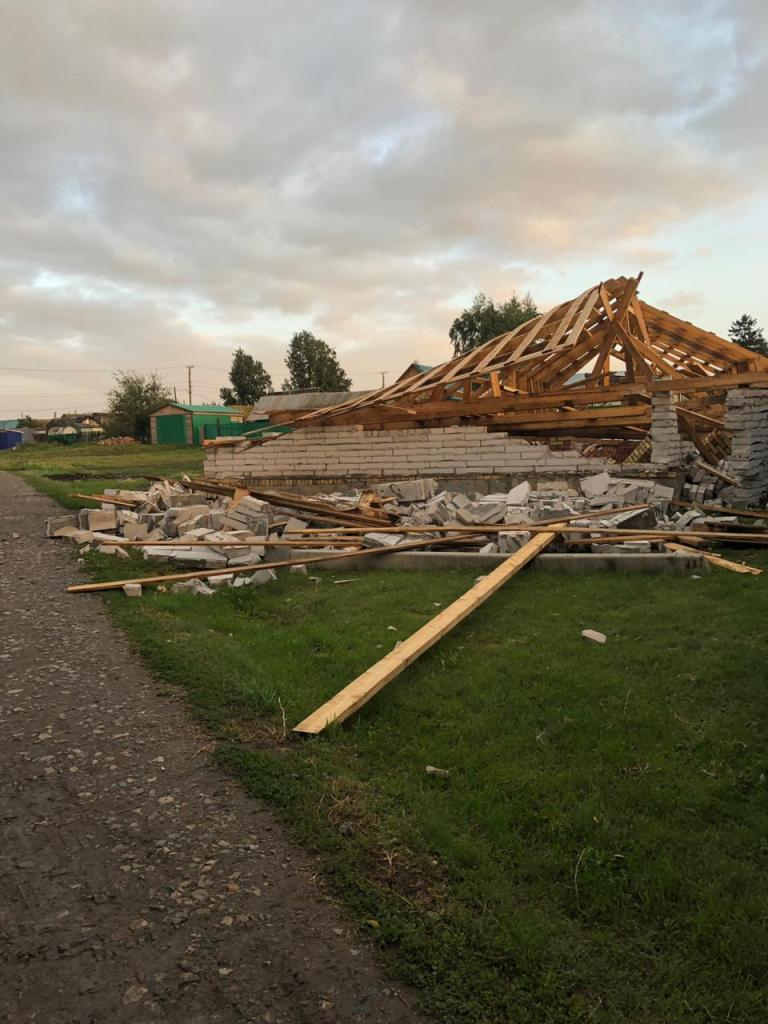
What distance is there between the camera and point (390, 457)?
13.4 m

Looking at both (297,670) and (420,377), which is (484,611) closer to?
(297,670)

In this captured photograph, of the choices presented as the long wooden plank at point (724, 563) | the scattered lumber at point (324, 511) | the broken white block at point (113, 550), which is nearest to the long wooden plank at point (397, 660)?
the long wooden plank at point (724, 563)

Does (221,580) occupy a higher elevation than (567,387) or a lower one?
lower

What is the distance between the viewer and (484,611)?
6102 millimetres

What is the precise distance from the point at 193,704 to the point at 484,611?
2.91m

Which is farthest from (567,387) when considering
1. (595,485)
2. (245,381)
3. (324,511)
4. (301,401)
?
(245,381)

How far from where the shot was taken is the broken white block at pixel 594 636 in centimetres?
519

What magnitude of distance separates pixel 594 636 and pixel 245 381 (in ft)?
201

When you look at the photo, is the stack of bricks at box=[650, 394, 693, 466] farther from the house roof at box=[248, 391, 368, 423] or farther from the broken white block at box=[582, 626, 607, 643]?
the house roof at box=[248, 391, 368, 423]

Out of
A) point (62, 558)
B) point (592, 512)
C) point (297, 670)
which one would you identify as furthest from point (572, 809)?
point (62, 558)

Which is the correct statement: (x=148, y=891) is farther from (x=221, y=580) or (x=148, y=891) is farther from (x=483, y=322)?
(x=483, y=322)

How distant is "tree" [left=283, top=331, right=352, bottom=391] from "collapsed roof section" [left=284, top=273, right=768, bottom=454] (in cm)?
4445

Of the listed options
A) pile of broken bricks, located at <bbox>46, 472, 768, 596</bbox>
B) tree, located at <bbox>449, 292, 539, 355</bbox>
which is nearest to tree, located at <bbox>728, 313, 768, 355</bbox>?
tree, located at <bbox>449, 292, 539, 355</bbox>

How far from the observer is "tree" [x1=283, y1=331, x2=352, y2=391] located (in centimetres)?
5941
